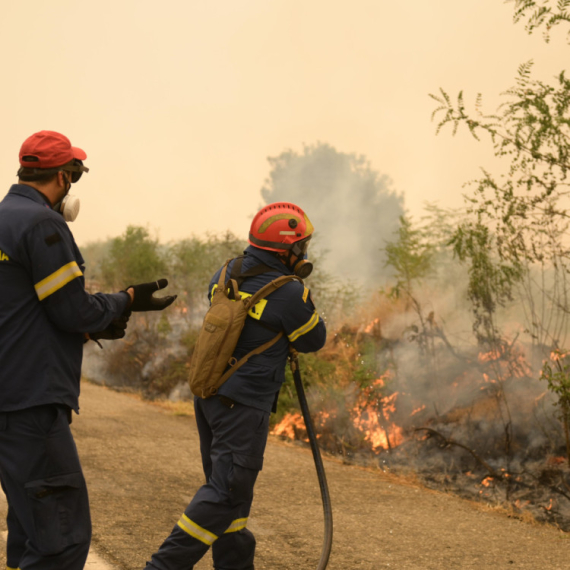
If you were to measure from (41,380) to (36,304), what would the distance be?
0.29m

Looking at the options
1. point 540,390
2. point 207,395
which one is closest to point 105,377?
point 540,390

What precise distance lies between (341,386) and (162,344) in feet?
17.7

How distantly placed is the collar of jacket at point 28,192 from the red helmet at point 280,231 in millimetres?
1148

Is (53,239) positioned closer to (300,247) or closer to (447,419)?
(300,247)

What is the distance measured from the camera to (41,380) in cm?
276

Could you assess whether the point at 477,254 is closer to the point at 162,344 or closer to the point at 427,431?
the point at 427,431

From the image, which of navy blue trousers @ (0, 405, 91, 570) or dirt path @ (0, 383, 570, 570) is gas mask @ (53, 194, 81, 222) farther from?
dirt path @ (0, 383, 570, 570)

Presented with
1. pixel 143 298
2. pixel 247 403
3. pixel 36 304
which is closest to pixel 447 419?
pixel 247 403

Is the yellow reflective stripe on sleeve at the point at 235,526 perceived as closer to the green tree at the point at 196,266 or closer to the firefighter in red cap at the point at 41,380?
the firefighter in red cap at the point at 41,380

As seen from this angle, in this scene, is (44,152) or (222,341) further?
(222,341)

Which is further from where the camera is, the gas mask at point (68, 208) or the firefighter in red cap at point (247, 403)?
the firefighter in red cap at point (247, 403)

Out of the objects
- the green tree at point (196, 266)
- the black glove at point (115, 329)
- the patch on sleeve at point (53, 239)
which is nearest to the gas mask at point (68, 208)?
the patch on sleeve at point (53, 239)

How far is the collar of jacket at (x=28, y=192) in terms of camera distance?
291 centimetres

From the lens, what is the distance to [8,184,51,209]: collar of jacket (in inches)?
115
